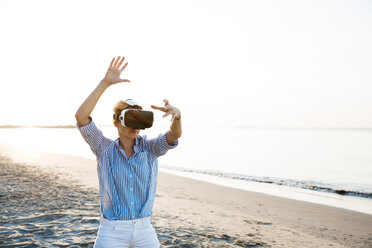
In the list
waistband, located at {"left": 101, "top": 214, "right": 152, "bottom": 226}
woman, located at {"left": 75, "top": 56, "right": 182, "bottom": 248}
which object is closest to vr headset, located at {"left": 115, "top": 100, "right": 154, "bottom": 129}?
woman, located at {"left": 75, "top": 56, "right": 182, "bottom": 248}

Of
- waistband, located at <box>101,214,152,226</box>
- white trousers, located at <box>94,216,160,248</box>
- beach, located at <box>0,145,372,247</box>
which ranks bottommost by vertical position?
beach, located at <box>0,145,372,247</box>

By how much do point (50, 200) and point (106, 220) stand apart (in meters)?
6.20

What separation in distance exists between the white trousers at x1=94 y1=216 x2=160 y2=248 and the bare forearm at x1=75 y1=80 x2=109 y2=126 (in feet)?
2.69

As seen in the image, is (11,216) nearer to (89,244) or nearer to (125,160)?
(89,244)

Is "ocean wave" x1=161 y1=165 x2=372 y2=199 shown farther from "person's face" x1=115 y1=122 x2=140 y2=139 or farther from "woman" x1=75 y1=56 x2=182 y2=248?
"person's face" x1=115 y1=122 x2=140 y2=139

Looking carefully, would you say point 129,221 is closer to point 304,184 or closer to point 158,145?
point 158,145

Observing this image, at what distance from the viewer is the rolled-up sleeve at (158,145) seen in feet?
8.28

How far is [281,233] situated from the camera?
6457 mm

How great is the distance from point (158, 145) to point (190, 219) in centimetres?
490

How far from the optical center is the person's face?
250 centimetres

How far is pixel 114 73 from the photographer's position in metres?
2.49

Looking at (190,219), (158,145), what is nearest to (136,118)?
(158,145)

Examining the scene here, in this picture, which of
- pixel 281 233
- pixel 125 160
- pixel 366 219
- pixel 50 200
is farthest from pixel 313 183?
pixel 125 160

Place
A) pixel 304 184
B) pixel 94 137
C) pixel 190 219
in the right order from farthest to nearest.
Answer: pixel 304 184 < pixel 190 219 < pixel 94 137
